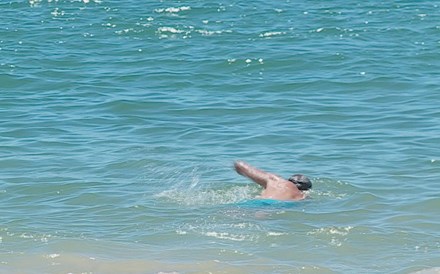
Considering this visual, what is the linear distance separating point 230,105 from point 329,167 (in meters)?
4.03

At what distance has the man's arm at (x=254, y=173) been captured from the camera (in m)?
12.9

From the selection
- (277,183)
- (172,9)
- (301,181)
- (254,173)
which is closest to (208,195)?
(254,173)

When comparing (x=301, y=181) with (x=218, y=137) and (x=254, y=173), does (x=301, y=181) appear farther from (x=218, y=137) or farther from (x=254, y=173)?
(x=218, y=137)

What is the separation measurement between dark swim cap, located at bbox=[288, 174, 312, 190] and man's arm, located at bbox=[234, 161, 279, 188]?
0.24m

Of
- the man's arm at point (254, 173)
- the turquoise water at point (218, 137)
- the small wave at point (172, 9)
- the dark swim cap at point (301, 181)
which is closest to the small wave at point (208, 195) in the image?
the turquoise water at point (218, 137)

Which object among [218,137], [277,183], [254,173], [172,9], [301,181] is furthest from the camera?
[172,9]

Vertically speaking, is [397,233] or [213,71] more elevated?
[397,233]

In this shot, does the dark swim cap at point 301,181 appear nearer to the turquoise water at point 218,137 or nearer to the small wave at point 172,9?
the turquoise water at point 218,137

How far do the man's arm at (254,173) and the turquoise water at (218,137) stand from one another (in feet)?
0.95

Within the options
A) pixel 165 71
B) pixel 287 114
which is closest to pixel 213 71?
pixel 165 71

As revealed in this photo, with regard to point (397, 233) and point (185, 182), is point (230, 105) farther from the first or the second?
point (397, 233)

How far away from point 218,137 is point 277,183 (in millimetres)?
2984

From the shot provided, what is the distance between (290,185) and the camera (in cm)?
1262

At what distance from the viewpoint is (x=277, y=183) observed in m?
12.8
